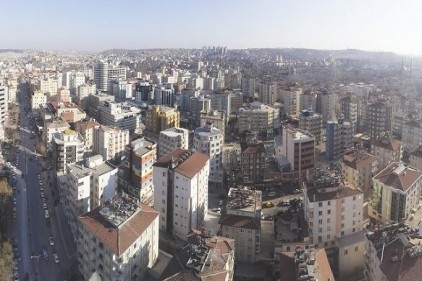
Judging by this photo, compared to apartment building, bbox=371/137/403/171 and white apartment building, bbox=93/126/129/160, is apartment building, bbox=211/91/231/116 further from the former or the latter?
apartment building, bbox=371/137/403/171

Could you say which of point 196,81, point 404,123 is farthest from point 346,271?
point 196,81

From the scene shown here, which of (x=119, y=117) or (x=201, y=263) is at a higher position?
(x=119, y=117)

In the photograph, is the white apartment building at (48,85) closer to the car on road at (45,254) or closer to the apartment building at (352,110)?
the apartment building at (352,110)

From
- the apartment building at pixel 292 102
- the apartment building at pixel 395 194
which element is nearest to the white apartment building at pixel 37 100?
the apartment building at pixel 292 102

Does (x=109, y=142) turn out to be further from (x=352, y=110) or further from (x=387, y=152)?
(x=352, y=110)

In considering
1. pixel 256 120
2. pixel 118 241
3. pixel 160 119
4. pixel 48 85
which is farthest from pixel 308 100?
pixel 118 241

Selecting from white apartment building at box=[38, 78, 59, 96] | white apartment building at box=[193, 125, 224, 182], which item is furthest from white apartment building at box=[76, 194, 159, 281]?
white apartment building at box=[38, 78, 59, 96]
